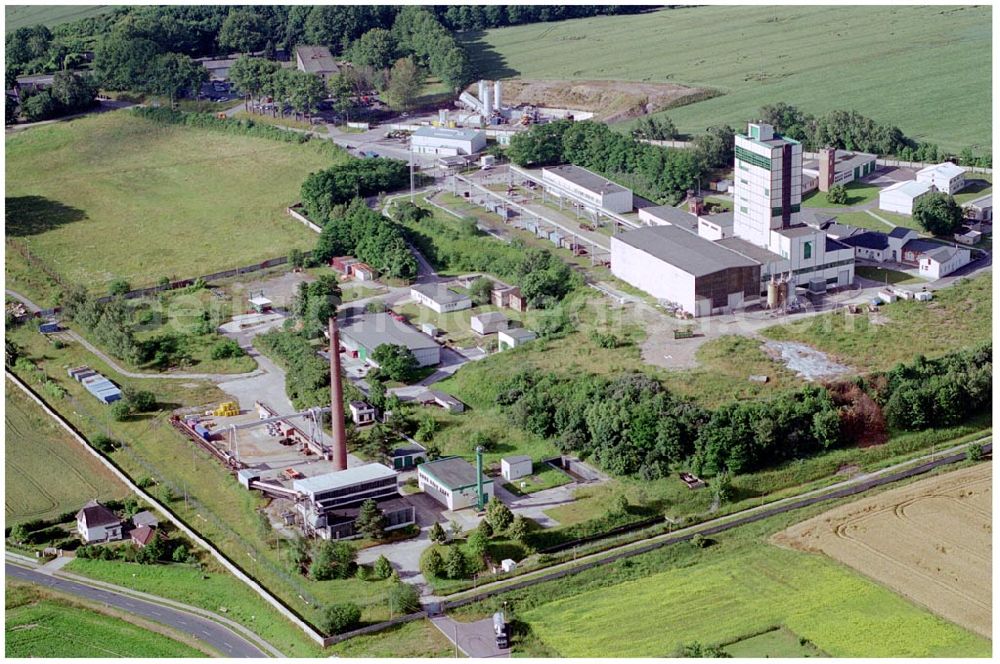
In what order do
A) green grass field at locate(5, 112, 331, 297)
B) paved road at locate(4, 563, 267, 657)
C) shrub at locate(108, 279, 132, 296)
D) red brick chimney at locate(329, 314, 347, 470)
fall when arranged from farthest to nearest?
green grass field at locate(5, 112, 331, 297) < shrub at locate(108, 279, 132, 296) < red brick chimney at locate(329, 314, 347, 470) < paved road at locate(4, 563, 267, 657)

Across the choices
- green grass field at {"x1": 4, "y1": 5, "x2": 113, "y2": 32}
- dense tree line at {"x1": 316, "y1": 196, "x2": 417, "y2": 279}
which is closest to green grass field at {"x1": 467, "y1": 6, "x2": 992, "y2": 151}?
dense tree line at {"x1": 316, "y1": 196, "x2": 417, "y2": 279}

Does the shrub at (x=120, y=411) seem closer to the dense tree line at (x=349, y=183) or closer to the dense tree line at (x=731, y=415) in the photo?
the dense tree line at (x=731, y=415)

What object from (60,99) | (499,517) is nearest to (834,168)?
(499,517)

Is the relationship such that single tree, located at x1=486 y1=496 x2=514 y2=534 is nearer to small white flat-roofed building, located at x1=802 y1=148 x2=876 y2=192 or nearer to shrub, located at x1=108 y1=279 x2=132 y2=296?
shrub, located at x1=108 y1=279 x2=132 y2=296

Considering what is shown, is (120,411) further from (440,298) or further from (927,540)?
(927,540)

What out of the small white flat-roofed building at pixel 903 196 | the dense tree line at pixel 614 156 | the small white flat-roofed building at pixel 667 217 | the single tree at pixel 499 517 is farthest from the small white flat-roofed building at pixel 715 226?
the single tree at pixel 499 517

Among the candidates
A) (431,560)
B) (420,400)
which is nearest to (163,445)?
(420,400)
